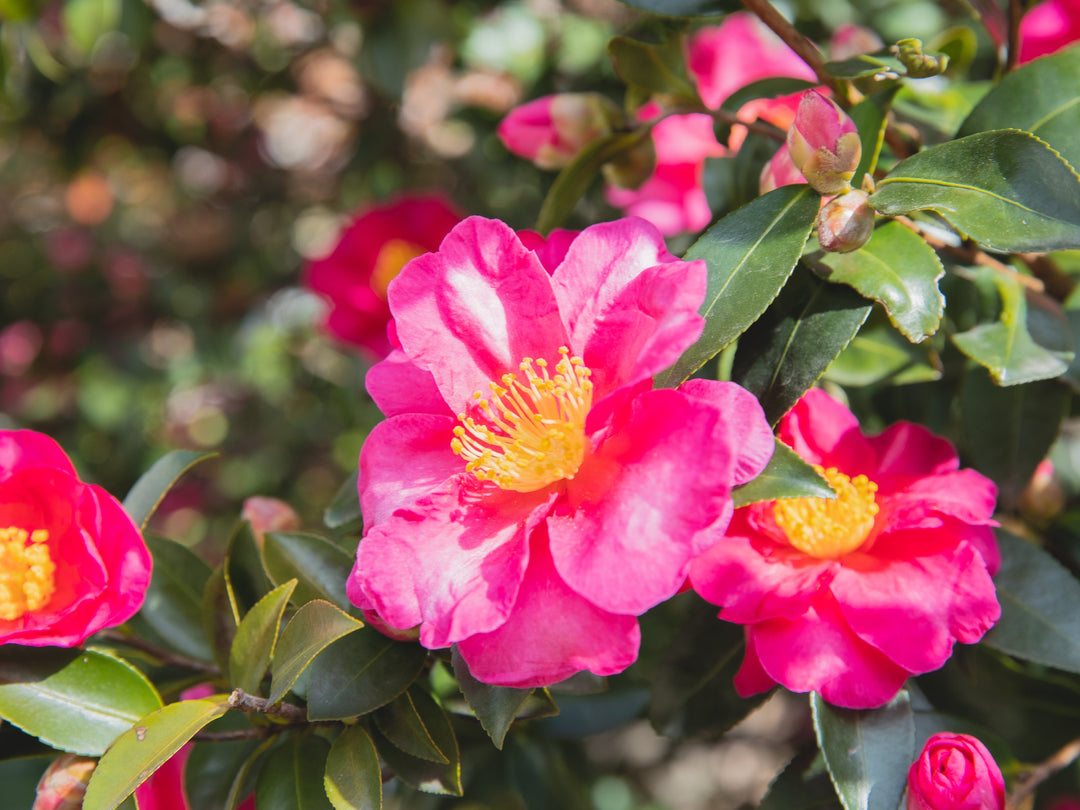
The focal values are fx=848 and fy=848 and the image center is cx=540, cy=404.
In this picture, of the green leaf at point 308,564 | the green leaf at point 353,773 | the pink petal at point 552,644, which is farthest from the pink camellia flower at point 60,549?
the pink petal at point 552,644

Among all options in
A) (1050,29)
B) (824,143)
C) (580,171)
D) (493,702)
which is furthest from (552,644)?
(1050,29)

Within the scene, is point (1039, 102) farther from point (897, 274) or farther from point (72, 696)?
point (72, 696)

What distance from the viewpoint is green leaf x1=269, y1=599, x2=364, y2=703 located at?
22.9 inches

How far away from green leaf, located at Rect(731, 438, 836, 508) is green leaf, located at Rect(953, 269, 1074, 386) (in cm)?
23

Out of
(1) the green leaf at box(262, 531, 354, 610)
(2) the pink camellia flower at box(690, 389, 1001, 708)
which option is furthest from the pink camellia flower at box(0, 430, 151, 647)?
(2) the pink camellia flower at box(690, 389, 1001, 708)

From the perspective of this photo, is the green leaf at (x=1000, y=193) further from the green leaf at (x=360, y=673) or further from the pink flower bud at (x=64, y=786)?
the pink flower bud at (x=64, y=786)

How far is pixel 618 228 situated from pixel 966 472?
0.35m

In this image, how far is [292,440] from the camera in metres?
2.38

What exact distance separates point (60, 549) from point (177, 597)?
0.47 ft

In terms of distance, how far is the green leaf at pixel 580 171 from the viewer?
2.89 ft

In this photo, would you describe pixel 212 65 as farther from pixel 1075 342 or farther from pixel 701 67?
pixel 1075 342

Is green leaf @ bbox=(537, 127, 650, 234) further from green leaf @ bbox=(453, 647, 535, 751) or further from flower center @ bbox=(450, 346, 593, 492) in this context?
green leaf @ bbox=(453, 647, 535, 751)

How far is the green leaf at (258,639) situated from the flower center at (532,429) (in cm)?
17

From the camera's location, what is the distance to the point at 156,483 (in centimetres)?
82
